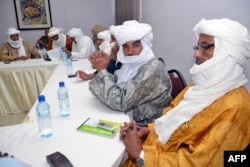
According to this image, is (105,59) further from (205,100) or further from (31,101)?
(31,101)

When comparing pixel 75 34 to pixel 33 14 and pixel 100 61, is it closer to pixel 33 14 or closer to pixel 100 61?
pixel 33 14

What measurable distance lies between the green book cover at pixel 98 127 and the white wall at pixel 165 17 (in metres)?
1.42

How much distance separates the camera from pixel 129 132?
1.21 metres

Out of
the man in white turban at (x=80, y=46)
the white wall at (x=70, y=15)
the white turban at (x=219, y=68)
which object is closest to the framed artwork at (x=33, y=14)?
the white wall at (x=70, y=15)

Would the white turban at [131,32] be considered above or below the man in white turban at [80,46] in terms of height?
above

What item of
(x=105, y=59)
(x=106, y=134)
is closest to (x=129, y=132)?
(x=106, y=134)

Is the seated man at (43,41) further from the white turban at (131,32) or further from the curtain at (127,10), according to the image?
the white turban at (131,32)

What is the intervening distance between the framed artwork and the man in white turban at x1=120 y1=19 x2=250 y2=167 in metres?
5.00

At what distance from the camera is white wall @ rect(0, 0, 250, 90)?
2391 millimetres

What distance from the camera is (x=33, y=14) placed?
5.40 m

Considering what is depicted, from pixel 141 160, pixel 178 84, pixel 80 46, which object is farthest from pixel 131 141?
pixel 80 46

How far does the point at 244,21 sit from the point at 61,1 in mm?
4446

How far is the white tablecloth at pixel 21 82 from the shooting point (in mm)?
3260

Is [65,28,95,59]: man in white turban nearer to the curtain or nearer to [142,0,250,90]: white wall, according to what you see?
the curtain
